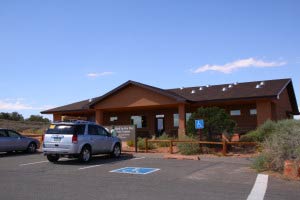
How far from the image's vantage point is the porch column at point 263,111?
26641 millimetres

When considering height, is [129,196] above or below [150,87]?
below

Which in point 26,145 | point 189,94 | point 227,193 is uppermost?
point 189,94

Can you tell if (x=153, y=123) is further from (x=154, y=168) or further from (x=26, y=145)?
(x=154, y=168)

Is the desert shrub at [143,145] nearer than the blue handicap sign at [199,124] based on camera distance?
No

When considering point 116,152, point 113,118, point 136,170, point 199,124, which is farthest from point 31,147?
point 113,118

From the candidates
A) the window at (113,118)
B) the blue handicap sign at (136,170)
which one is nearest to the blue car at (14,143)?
the blue handicap sign at (136,170)

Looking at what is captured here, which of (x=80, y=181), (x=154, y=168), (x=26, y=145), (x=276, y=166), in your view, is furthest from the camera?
(x=26, y=145)

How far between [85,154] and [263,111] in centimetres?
1444

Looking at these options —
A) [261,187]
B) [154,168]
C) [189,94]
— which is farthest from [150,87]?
[261,187]

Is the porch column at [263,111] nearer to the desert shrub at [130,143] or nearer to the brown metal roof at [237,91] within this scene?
the brown metal roof at [237,91]

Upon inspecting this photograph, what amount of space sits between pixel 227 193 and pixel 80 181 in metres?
4.37

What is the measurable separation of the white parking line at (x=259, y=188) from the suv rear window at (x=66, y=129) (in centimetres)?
778

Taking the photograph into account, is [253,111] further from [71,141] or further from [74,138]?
[71,141]

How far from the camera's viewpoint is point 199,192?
9.85 m
